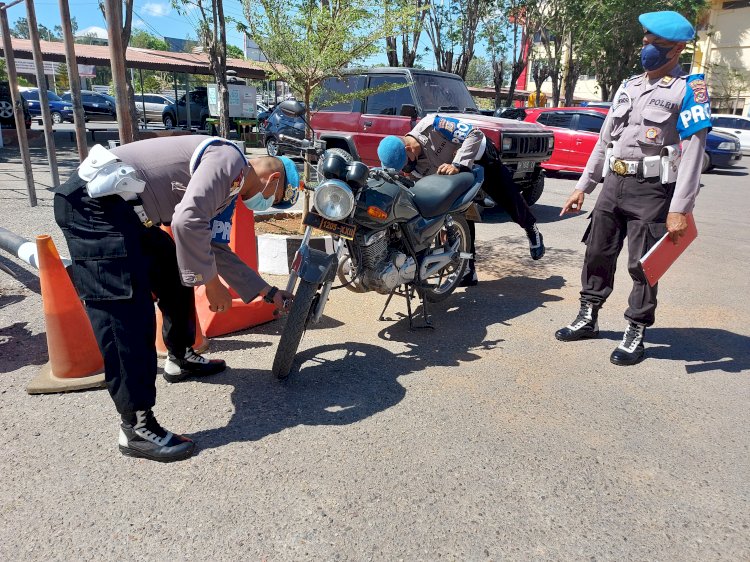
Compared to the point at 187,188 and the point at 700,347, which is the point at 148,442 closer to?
the point at 187,188

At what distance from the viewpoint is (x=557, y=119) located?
12750 millimetres

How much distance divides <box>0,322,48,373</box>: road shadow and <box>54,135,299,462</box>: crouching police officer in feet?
4.21

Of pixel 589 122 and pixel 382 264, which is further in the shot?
pixel 589 122

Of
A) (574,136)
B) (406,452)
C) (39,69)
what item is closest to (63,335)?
(406,452)

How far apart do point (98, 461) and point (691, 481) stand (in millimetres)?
2692

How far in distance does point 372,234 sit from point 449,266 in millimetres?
1234

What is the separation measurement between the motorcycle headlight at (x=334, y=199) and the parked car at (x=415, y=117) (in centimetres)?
462

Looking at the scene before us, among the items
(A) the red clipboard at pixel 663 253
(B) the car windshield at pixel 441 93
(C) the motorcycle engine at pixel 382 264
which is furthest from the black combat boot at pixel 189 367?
(B) the car windshield at pixel 441 93

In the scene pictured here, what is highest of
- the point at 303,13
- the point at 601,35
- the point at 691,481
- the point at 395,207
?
the point at 601,35

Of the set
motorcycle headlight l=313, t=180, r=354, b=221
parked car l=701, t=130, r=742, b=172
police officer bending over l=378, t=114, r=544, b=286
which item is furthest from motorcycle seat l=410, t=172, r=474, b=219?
parked car l=701, t=130, r=742, b=172

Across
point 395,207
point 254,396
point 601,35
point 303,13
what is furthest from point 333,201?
point 601,35

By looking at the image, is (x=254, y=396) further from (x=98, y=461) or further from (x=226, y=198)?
(x=226, y=198)

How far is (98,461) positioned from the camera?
8.57ft

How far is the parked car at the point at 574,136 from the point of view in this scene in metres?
12.0
